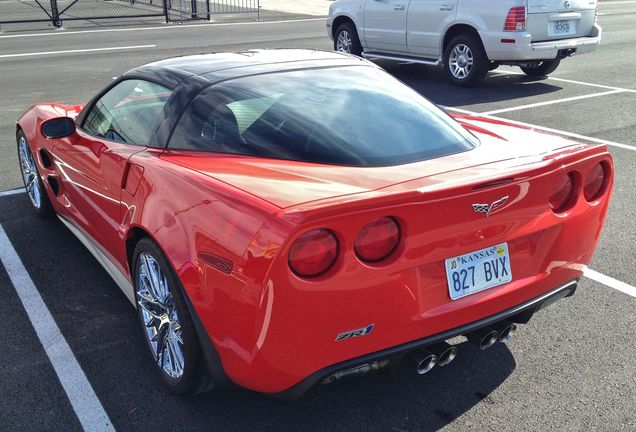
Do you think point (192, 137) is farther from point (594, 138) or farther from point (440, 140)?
point (594, 138)

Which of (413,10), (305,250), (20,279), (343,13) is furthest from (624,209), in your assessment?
(343,13)

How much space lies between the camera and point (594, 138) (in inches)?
323

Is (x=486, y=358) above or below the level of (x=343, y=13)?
below

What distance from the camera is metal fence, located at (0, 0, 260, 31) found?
19953 mm

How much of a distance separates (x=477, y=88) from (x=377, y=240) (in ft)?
29.2

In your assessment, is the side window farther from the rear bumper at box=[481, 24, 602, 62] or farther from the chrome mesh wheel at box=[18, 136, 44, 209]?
the rear bumper at box=[481, 24, 602, 62]

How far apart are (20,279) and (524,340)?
308 cm

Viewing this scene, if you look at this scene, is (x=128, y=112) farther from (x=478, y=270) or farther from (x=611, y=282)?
(x=611, y=282)

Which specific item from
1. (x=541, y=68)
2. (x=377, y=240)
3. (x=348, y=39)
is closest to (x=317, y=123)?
(x=377, y=240)

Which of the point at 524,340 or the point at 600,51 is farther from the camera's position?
the point at 600,51

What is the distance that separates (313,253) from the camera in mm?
2676

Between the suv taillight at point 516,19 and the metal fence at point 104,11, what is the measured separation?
13.0 metres

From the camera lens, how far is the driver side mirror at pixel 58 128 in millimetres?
4430

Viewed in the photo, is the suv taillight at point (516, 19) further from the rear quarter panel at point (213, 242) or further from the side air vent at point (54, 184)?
the rear quarter panel at point (213, 242)
